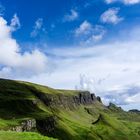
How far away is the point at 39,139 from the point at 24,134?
3735mm

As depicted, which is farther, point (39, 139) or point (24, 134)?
point (24, 134)

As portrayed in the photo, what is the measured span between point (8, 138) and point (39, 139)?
12.3ft

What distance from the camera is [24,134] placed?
166ft

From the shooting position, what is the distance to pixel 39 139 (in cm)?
4750

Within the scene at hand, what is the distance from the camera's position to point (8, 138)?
47.8 m

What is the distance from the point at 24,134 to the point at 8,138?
318cm
